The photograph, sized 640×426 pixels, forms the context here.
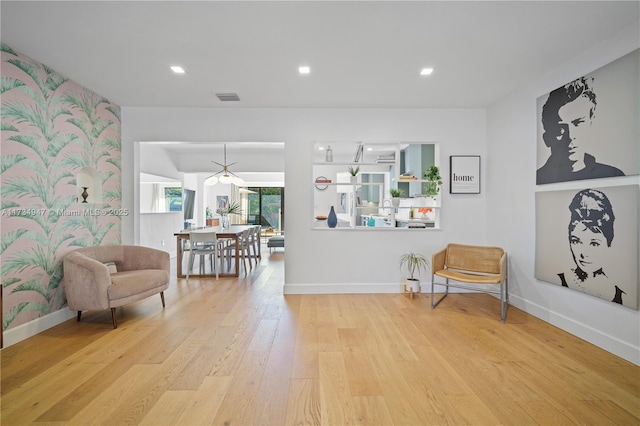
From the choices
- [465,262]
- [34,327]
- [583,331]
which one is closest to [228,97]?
[34,327]

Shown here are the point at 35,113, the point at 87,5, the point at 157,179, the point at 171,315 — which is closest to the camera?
the point at 87,5

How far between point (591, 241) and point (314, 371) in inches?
106

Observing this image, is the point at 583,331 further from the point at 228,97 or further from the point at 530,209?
the point at 228,97

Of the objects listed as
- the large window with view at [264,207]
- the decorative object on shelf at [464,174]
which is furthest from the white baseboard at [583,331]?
the large window with view at [264,207]

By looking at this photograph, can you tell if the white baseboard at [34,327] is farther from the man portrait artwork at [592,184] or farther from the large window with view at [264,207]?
the large window with view at [264,207]

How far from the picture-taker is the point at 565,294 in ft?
10.3

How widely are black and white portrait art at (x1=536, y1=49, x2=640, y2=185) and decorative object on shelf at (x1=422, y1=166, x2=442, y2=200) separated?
1.18 m

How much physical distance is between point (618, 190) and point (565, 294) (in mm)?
1126

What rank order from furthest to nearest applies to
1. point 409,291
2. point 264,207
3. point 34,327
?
point 264,207, point 409,291, point 34,327

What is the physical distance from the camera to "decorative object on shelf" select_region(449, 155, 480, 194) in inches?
176

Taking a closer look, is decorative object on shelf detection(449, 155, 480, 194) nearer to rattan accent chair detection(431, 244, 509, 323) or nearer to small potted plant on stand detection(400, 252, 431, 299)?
rattan accent chair detection(431, 244, 509, 323)

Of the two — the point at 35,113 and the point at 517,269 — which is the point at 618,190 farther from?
the point at 35,113

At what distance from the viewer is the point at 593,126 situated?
284 centimetres

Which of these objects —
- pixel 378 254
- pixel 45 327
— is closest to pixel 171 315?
pixel 45 327
